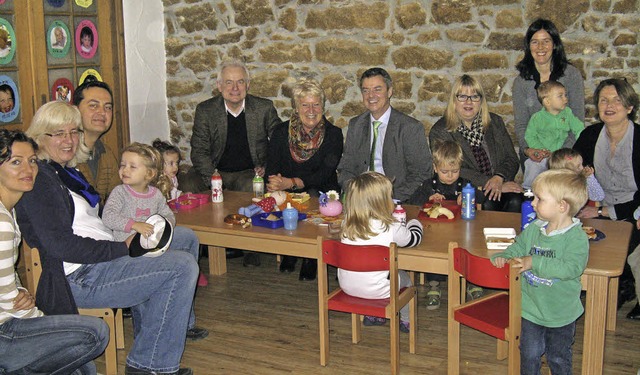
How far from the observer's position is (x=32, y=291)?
3.47m

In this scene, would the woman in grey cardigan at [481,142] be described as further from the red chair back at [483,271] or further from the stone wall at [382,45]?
the red chair back at [483,271]

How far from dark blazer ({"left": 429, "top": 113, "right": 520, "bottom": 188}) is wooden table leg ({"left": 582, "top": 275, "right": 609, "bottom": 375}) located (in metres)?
1.96

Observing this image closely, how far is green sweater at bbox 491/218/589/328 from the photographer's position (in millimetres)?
3215

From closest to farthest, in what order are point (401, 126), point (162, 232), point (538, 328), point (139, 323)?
point (538, 328) < point (162, 232) < point (139, 323) < point (401, 126)

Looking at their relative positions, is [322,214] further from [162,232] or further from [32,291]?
[32,291]

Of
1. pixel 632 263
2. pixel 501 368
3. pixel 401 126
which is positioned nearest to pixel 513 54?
pixel 401 126

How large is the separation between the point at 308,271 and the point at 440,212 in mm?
1504

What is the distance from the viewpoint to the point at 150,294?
147 inches

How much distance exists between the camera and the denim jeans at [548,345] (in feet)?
11.0

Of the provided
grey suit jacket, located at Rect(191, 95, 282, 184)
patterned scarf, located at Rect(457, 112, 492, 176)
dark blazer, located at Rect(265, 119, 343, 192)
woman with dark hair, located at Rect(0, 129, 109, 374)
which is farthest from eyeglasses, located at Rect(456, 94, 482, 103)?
woman with dark hair, located at Rect(0, 129, 109, 374)

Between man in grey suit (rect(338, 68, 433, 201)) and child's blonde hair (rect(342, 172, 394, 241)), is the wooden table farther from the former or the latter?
man in grey suit (rect(338, 68, 433, 201))

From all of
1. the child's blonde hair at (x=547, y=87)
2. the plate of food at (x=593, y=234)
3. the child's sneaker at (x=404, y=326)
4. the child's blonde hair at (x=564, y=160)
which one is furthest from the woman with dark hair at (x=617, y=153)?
the child's sneaker at (x=404, y=326)

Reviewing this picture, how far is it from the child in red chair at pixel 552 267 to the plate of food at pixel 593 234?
1.30ft

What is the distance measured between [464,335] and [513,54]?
2.32 metres
